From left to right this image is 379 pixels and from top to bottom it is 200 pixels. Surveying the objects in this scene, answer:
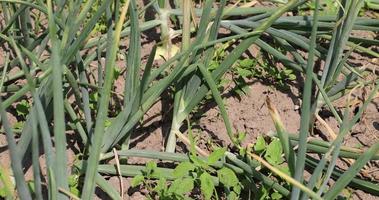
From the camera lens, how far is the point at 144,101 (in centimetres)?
144

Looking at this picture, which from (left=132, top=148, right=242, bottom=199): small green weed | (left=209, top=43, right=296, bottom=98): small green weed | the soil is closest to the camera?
(left=132, top=148, right=242, bottom=199): small green weed

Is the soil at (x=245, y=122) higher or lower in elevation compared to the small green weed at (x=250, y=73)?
lower

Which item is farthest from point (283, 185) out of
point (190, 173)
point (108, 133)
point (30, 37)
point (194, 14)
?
point (30, 37)

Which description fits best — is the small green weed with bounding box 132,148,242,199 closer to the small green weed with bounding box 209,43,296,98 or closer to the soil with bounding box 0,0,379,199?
the soil with bounding box 0,0,379,199

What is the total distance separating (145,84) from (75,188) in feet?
0.96

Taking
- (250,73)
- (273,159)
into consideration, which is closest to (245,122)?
(250,73)

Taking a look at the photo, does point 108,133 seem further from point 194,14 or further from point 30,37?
point 194,14

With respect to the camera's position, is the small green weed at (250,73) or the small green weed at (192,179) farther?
the small green weed at (250,73)

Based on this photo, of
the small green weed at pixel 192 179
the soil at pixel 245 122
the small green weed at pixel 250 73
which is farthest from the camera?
the small green weed at pixel 250 73

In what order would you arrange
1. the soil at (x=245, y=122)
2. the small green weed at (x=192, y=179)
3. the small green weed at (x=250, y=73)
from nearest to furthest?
the small green weed at (x=192, y=179), the soil at (x=245, y=122), the small green weed at (x=250, y=73)

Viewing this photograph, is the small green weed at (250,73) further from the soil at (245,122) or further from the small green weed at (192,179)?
the small green weed at (192,179)

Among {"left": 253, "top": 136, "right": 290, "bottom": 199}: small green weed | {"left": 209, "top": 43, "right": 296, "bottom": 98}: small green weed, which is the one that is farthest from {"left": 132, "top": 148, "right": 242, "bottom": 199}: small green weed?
{"left": 209, "top": 43, "right": 296, "bottom": 98}: small green weed

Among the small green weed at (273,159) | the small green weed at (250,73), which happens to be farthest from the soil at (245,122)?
the small green weed at (273,159)

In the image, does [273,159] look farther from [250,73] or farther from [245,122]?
[250,73]
